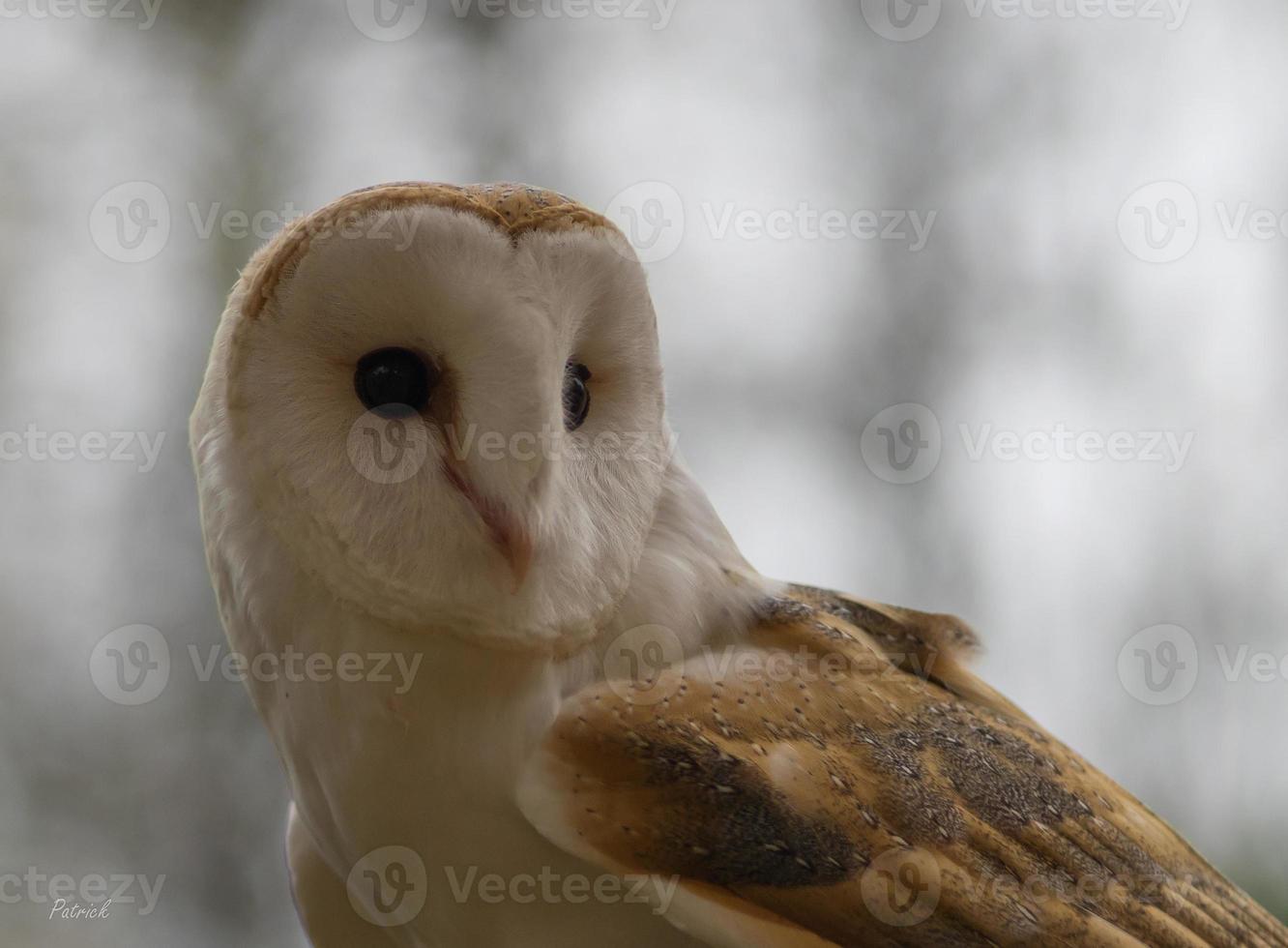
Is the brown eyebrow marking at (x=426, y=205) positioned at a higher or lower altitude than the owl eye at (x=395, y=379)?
higher

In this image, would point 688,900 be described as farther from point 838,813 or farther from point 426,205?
point 426,205

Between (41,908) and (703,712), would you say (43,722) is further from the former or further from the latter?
(703,712)

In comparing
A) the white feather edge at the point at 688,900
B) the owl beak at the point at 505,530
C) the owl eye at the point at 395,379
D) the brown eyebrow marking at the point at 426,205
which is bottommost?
the white feather edge at the point at 688,900

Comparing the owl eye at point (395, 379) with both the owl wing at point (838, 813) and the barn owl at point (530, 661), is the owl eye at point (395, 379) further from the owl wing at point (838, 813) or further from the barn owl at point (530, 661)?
the owl wing at point (838, 813)

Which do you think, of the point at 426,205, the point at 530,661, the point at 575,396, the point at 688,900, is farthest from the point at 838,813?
the point at 426,205

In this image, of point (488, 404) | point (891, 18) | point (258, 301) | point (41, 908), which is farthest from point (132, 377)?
point (891, 18)

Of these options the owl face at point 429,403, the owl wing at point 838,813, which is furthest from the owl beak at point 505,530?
the owl wing at point 838,813
